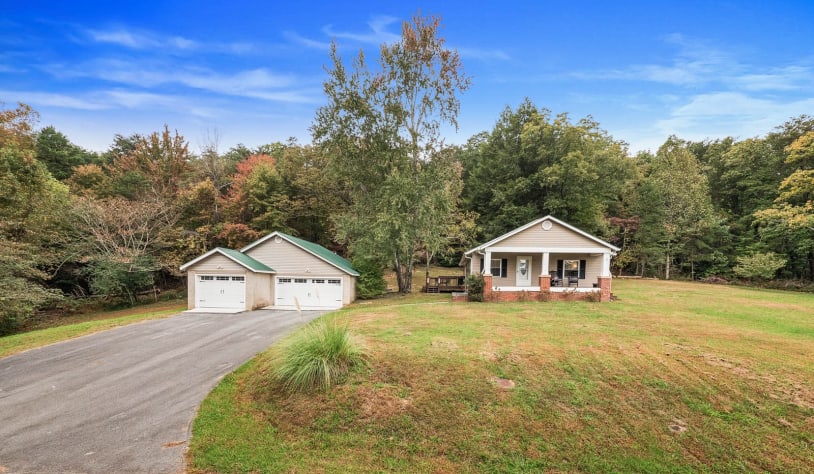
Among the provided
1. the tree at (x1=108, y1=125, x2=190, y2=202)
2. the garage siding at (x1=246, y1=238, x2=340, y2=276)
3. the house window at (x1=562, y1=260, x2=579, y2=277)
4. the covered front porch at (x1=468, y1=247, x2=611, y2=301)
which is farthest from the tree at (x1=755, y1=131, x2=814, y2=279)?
the tree at (x1=108, y1=125, x2=190, y2=202)

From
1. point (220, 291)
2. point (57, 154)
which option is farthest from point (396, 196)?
point (57, 154)

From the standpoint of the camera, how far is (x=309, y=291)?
782 inches

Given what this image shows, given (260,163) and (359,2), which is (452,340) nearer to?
(359,2)

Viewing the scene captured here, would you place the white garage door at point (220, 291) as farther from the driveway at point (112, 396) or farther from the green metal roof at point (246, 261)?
the driveway at point (112, 396)

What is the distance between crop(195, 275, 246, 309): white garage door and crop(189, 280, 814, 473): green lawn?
37.6ft

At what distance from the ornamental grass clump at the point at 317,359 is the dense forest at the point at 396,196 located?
12.3m

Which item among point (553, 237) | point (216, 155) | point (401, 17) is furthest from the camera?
point (216, 155)

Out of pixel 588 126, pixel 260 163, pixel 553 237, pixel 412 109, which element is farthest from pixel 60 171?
pixel 588 126

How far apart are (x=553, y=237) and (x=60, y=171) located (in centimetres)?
4718

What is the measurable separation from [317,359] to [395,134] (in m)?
17.1

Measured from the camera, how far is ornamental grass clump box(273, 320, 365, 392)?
5.94 meters

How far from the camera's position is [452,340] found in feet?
27.5

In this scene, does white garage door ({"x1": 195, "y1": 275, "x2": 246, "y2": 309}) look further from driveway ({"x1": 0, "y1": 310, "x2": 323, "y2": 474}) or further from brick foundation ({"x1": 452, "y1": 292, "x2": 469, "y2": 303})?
brick foundation ({"x1": 452, "y1": 292, "x2": 469, "y2": 303})

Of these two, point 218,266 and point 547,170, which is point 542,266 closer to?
point 547,170
